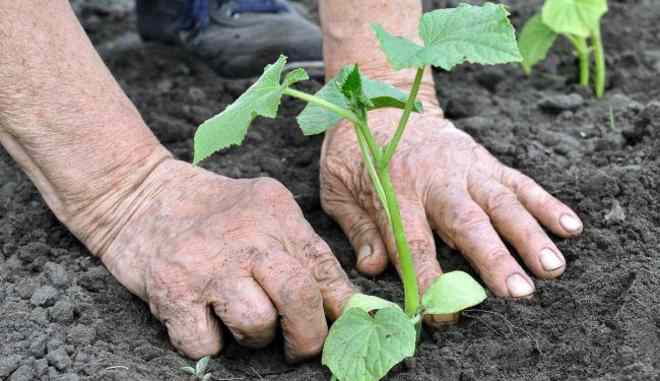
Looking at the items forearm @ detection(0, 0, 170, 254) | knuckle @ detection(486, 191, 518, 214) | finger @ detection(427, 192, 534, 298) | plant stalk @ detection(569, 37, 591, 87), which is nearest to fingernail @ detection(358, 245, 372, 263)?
finger @ detection(427, 192, 534, 298)

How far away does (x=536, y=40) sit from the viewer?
242cm

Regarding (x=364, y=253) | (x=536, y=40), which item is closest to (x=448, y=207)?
(x=364, y=253)

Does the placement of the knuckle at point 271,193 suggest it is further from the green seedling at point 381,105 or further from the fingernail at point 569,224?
the fingernail at point 569,224

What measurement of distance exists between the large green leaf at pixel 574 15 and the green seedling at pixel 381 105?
3.23ft

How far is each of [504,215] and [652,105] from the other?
2.00ft

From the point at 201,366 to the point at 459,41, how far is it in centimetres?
70

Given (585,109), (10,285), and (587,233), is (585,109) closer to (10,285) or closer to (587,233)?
(587,233)

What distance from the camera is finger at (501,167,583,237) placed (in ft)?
5.77

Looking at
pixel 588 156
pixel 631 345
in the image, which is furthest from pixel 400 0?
pixel 631 345

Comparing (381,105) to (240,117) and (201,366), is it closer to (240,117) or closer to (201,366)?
(240,117)

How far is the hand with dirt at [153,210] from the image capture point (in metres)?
1.54

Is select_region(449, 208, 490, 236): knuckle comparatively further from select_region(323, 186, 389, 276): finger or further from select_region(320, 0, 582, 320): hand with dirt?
select_region(323, 186, 389, 276): finger

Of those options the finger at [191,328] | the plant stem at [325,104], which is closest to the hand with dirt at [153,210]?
the finger at [191,328]

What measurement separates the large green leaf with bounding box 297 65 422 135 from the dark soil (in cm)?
42
